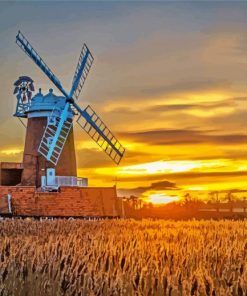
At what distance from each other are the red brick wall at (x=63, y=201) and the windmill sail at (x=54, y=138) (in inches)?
106

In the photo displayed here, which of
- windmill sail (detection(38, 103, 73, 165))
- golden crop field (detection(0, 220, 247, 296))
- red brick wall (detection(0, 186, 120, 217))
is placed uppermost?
windmill sail (detection(38, 103, 73, 165))

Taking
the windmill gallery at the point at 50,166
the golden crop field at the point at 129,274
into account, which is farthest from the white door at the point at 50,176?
the golden crop field at the point at 129,274

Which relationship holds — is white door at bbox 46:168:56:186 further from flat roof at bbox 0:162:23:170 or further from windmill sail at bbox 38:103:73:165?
flat roof at bbox 0:162:23:170

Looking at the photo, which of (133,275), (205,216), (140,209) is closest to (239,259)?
(133,275)

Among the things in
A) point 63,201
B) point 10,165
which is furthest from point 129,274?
point 10,165

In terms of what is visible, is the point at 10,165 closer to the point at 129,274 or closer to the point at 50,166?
the point at 50,166

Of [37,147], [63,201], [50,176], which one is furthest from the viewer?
[37,147]

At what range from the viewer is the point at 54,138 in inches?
1565

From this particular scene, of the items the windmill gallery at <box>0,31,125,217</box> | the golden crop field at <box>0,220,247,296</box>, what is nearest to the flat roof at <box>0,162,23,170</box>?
the windmill gallery at <box>0,31,125,217</box>

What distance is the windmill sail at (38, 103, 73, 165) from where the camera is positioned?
39.7 metres

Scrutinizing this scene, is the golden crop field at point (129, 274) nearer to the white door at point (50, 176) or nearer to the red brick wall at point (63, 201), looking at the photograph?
the red brick wall at point (63, 201)

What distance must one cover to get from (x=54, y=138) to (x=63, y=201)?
4.43 m

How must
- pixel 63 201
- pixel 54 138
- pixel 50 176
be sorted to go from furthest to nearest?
pixel 50 176
pixel 54 138
pixel 63 201

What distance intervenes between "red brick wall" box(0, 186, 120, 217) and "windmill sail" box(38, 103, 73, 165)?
8.80ft
